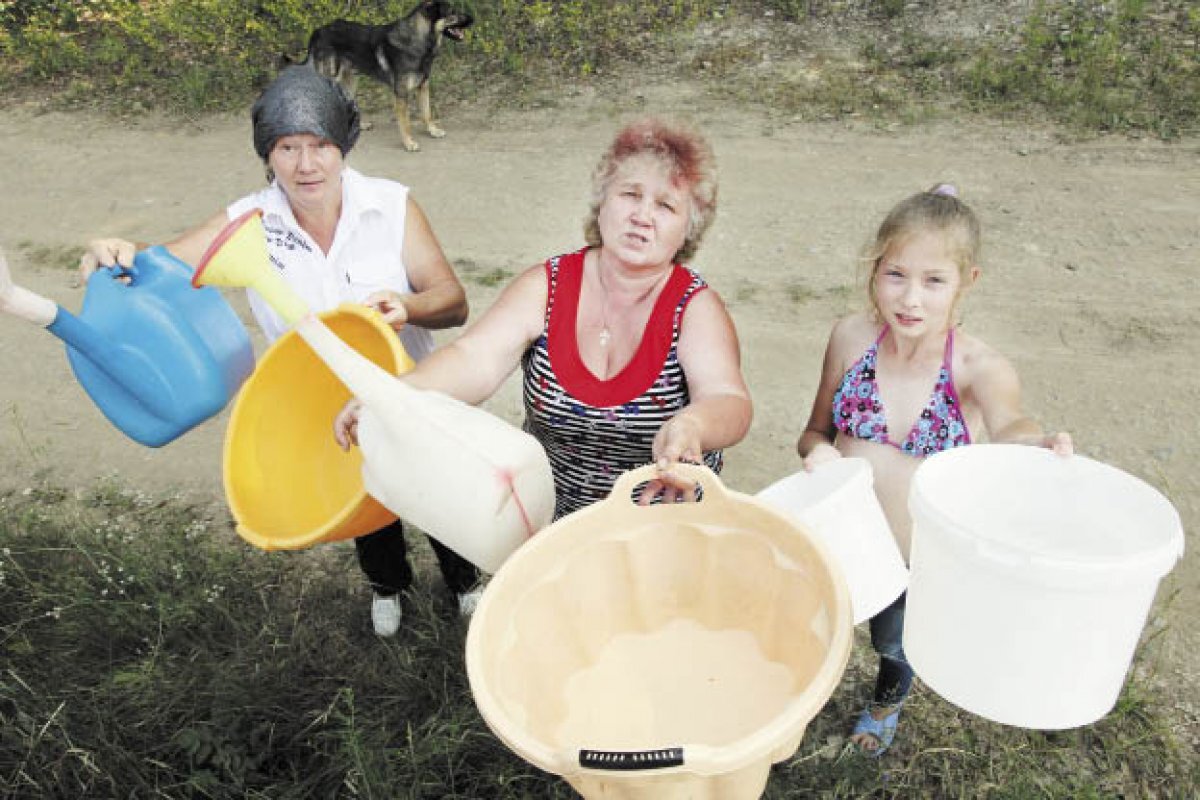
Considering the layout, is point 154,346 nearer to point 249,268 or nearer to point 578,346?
point 249,268

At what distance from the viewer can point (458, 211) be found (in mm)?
4734

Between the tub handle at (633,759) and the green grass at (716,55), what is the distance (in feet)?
15.2

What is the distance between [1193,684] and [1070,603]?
4.29 feet

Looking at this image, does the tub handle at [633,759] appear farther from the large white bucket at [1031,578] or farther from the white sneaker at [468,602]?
the white sneaker at [468,602]

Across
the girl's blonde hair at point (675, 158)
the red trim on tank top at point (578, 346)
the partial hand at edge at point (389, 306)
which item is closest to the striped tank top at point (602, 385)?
the red trim on tank top at point (578, 346)

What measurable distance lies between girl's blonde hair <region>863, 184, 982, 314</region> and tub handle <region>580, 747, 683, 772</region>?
1022mm

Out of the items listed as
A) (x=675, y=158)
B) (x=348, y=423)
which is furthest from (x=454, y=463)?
(x=675, y=158)

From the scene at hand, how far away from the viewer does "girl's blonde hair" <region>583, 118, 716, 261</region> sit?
1733 mm

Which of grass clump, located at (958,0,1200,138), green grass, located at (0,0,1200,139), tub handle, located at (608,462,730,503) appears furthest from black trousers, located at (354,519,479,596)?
grass clump, located at (958,0,1200,138)

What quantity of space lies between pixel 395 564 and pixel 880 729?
1.16 metres

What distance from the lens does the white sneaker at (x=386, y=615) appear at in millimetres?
2389

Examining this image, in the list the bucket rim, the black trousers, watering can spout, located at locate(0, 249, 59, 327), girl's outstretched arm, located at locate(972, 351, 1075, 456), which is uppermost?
watering can spout, located at locate(0, 249, 59, 327)

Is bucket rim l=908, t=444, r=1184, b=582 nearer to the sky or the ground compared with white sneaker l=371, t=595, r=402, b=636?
nearer to the sky

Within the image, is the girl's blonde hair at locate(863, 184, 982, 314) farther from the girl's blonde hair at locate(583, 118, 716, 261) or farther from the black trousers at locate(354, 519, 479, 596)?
the black trousers at locate(354, 519, 479, 596)
